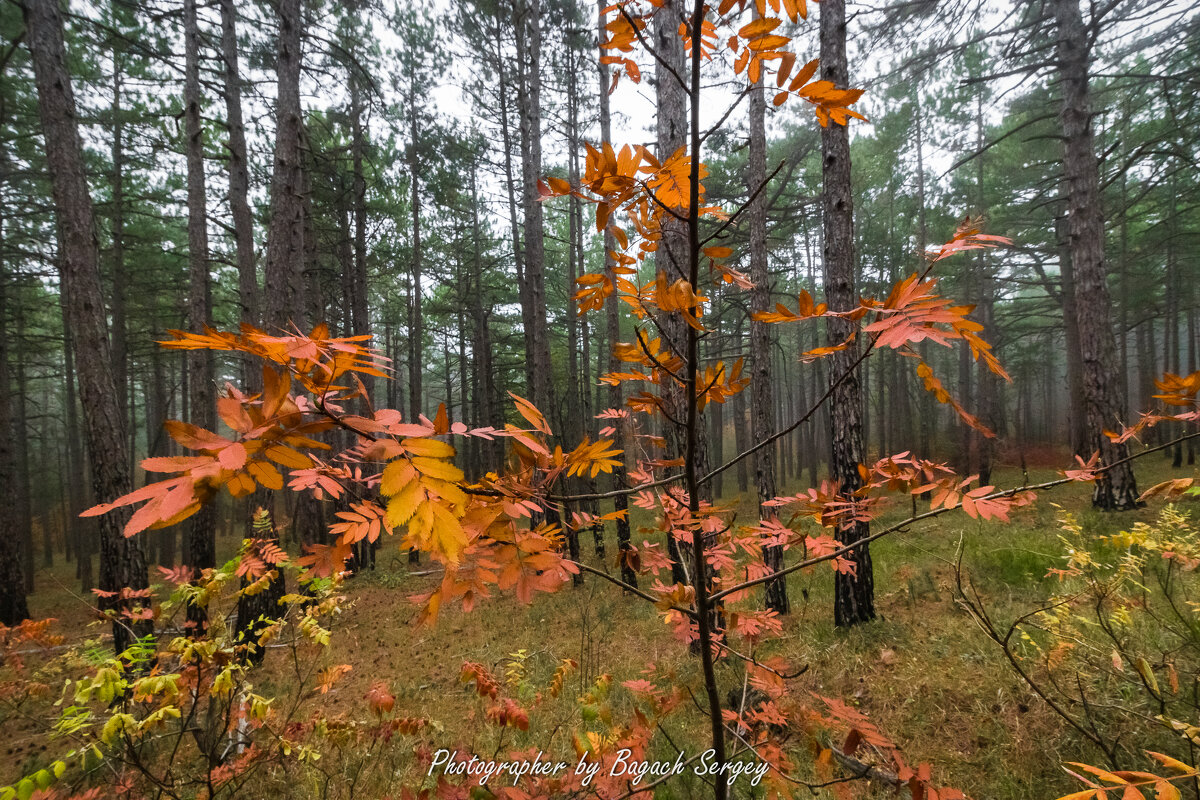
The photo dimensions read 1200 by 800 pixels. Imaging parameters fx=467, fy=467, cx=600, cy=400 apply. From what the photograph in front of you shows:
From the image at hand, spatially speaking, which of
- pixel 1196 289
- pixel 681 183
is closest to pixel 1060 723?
pixel 681 183

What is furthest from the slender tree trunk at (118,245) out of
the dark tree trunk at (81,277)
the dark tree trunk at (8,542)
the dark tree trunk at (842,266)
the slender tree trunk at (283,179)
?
the dark tree trunk at (842,266)

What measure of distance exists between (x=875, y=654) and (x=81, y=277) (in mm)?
8419

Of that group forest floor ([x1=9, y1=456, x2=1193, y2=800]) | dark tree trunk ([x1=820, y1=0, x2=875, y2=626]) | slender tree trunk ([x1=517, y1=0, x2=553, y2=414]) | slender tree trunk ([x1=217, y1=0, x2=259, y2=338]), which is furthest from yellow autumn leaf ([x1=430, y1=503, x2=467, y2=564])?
slender tree trunk ([x1=517, y1=0, x2=553, y2=414])

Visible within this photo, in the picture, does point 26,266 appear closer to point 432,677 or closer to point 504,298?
point 504,298

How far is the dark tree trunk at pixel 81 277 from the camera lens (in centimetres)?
462

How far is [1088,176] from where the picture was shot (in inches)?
282

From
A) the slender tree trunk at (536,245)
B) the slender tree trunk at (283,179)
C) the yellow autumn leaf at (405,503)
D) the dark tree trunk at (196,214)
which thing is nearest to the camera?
the yellow autumn leaf at (405,503)

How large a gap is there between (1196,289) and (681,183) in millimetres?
26660

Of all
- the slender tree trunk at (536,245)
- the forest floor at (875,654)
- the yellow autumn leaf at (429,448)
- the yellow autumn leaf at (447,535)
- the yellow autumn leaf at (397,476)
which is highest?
the slender tree trunk at (536,245)

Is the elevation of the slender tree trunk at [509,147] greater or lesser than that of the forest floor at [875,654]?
greater

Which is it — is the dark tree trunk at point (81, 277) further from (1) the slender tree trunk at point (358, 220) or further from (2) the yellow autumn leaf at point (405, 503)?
(2) the yellow autumn leaf at point (405, 503)

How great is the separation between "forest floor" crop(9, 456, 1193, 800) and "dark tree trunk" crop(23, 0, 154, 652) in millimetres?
1313

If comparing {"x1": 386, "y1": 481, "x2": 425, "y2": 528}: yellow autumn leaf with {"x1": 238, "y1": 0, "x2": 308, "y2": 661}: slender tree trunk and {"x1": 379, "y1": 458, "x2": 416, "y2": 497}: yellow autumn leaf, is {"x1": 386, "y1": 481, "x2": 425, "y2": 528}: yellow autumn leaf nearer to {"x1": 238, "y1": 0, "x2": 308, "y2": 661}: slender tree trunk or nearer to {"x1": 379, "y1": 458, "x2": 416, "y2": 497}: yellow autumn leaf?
{"x1": 379, "y1": 458, "x2": 416, "y2": 497}: yellow autumn leaf

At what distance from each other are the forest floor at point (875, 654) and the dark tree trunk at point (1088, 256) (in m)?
0.92
